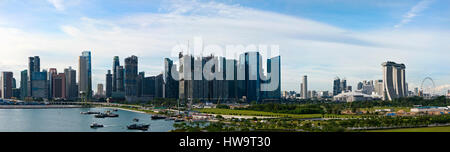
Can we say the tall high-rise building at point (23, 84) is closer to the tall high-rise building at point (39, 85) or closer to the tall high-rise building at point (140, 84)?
the tall high-rise building at point (39, 85)

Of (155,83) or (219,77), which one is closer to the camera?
(219,77)

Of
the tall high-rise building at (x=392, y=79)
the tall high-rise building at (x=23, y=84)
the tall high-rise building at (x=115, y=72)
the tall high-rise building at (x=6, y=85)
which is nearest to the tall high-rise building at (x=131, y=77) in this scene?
the tall high-rise building at (x=115, y=72)

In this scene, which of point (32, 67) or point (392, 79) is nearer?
point (392, 79)

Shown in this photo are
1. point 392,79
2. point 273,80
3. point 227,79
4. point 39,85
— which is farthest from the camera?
point 39,85

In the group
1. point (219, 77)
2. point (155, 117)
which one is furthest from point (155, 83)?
point (155, 117)

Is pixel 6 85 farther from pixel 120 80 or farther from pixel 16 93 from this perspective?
pixel 120 80

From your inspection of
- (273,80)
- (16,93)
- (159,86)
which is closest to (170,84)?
(159,86)
